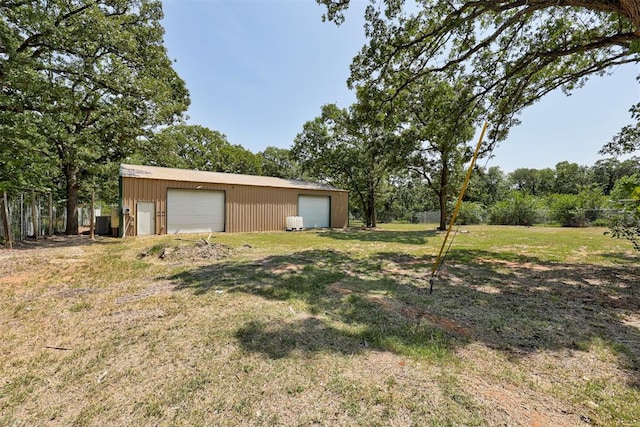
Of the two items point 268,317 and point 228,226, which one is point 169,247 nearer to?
point 268,317

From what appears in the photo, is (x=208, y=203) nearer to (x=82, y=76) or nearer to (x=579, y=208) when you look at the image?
(x=82, y=76)

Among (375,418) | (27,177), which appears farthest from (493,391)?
(27,177)

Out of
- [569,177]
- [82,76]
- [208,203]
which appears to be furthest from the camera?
[569,177]

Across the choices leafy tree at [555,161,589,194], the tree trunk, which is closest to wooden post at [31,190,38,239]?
the tree trunk

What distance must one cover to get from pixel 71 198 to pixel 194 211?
5.32 m

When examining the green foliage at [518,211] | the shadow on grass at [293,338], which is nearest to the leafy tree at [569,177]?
the green foliage at [518,211]

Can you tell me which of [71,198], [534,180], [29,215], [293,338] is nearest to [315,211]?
[71,198]

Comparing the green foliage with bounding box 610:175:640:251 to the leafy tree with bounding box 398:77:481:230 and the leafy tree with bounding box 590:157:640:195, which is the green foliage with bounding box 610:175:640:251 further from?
the leafy tree with bounding box 590:157:640:195

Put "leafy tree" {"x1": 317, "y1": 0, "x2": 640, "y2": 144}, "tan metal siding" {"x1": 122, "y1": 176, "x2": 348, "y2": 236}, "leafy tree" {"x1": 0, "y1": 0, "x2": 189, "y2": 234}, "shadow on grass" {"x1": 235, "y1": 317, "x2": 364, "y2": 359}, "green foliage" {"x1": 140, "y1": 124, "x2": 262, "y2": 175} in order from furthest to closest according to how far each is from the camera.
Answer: "green foliage" {"x1": 140, "y1": 124, "x2": 262, "y2": 175} < "tan metal siding" {"x1": 122, "y1": 176, "x2": 348, "y2": 236} < "leafy tree" {"x1": 0, "y1": 0, "x2": 189, "y2": 234} < "leafy tree" {"x1": 317, "y1": 0, "x2": 640, "y2": 144} < "shadow on grass" {"x1": 235, "y1": 317, "x2": 364, "y2": 359}

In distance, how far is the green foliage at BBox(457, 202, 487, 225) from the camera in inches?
883

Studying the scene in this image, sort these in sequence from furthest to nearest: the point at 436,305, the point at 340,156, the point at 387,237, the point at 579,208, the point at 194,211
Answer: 1. the point at 340,156
2. the point at 579,208
3. the point at 194,211
4. the point at 387,237
5. the point at 436,305

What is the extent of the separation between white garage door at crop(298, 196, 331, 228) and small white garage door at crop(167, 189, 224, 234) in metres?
5.05

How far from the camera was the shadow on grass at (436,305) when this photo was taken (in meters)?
2.66

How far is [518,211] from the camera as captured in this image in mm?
20656
